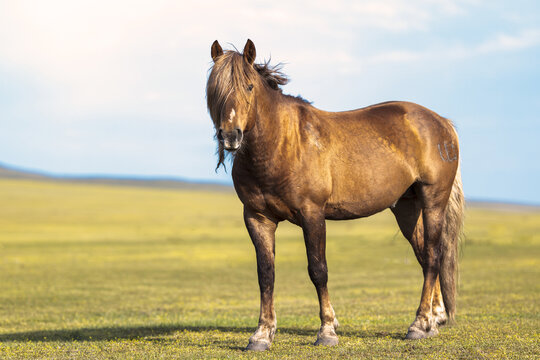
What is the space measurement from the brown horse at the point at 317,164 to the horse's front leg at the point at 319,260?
0.01m

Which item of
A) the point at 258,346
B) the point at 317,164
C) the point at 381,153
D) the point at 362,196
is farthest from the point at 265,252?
the point at 381,153

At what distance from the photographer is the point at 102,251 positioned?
1556 inches

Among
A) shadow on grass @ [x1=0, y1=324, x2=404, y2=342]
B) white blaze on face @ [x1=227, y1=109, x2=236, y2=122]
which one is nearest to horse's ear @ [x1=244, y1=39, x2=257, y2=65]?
white blaze on face @ [x1=227, y1=109, x2=236, y2=122]

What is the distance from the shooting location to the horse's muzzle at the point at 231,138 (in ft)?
22.7

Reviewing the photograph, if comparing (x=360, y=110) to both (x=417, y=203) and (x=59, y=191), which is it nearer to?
(x=417, y=203)

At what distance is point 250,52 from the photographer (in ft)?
24.7

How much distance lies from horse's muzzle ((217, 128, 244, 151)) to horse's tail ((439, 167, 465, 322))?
4.29 meters

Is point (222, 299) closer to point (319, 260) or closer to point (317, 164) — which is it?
point (319, 260)

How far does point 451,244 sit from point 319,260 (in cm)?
297

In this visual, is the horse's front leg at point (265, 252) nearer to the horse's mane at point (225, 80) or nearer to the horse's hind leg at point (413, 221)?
the horse's mane at point (225, 80)

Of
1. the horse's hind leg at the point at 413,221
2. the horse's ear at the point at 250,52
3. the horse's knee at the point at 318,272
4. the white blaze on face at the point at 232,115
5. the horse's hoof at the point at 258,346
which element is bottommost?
the horse's hoof at the point at 258,346

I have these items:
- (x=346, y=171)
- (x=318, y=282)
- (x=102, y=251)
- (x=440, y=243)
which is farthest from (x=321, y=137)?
(x=102, y=251)

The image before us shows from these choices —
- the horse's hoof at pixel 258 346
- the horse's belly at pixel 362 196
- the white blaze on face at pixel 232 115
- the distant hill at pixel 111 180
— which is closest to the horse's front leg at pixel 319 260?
the horse's belly at pixel 362 196

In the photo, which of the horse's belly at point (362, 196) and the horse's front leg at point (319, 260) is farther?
the horse's belly at point (362, 196)
